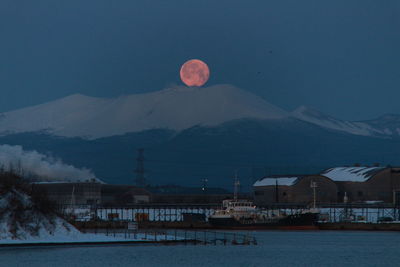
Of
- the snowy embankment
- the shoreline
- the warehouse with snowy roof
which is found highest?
the warehouse with snowy roof

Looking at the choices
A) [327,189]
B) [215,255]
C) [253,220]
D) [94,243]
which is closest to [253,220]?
[253,220]

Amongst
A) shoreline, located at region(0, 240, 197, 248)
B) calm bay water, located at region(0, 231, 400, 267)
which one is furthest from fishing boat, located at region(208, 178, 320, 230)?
shoreline, located at region(0, 240, 197, 248)

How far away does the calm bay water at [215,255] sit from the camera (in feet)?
283

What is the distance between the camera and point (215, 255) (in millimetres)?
95250

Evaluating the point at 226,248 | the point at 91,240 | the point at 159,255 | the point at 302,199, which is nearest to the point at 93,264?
the point at 159,255

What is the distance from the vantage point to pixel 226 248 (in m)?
106

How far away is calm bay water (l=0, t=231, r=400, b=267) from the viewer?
86.3m

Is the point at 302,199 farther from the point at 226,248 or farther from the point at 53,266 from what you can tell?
the point at 53,266

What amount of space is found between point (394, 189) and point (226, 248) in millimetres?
97248

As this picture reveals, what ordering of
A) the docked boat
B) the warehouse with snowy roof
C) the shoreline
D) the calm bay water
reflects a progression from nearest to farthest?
1. the calm bay water
2. the shoreline
3. the docked boat
4. the warehouse with snowy roof

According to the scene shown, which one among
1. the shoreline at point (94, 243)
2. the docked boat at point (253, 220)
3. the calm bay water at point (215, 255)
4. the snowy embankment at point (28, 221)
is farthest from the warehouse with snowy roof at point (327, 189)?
the snowy embankment at point (28, 221)

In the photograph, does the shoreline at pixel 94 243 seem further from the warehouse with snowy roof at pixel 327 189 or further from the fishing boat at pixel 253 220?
the warehouse with snowy roof at pixel 327 189

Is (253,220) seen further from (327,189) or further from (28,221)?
(28,221)

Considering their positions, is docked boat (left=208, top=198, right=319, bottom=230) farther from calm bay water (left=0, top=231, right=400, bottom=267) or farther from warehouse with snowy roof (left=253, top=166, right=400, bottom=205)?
calm bay water (left=0, top=231, right=400, bottom=267)
